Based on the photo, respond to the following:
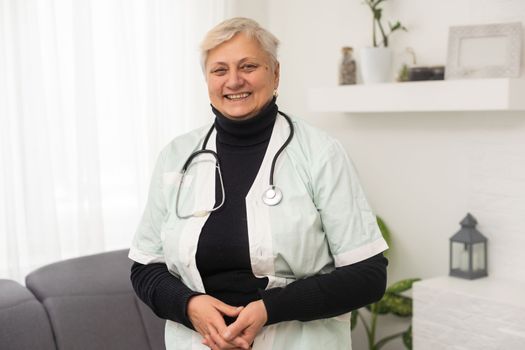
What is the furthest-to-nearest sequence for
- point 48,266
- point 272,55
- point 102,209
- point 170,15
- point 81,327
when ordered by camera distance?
point 170,15 < point 102,209 < point 48,266 < point 81,327 < point 272,55

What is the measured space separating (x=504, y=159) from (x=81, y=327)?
180cm

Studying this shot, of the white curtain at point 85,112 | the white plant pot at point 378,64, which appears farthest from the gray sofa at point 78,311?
the white plant pot at point 378,64

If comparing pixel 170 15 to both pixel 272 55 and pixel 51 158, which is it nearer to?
pixel 51 158

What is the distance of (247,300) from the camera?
5.46 feet

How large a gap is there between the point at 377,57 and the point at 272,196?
1809mm

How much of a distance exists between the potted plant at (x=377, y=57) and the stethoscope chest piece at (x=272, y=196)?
178cm

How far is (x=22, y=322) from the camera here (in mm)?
2355

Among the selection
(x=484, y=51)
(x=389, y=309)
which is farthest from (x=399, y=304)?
(x=484, y=51)

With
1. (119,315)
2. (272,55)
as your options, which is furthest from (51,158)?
(272,55)

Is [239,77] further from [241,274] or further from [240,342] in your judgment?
[240,342]

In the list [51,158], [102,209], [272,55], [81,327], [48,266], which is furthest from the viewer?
[102,209]

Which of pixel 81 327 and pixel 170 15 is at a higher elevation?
pixel 170 15

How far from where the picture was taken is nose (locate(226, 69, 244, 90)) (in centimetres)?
168

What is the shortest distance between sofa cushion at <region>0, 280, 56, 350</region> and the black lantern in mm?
1692
